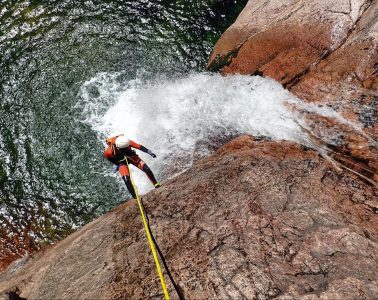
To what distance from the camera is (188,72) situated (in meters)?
12.6

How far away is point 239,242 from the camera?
5.28 meters

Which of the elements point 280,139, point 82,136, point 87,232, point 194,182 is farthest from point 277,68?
point 87,232

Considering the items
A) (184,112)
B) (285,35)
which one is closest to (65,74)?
(184,112)

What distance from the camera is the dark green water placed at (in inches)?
374

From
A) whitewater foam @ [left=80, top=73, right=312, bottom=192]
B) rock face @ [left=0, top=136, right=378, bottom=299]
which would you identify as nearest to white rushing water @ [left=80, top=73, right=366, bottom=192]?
whitewater foam @ [left=80, top=73, right=312, bottom=192]

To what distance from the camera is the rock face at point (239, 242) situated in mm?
4770

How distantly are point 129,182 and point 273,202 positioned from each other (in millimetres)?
3790

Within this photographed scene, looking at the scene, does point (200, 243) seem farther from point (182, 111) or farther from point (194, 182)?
point (182, 111)

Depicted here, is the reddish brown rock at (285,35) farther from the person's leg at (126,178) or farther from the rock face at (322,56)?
the person's leg at (126,178)

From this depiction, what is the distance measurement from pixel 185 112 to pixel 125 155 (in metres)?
3.12

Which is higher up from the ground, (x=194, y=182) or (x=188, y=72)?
(x=188, y=72)

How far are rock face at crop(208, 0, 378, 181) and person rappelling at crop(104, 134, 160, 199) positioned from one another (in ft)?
14.1

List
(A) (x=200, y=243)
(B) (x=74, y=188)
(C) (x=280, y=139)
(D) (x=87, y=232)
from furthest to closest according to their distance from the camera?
(B) (x=74, y=188)
(C) (x=280, y=139)
(D) (x=87, y=232)
(A) (x=200, y=243)

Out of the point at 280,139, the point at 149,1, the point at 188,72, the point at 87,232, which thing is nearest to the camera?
the point at 87,232
